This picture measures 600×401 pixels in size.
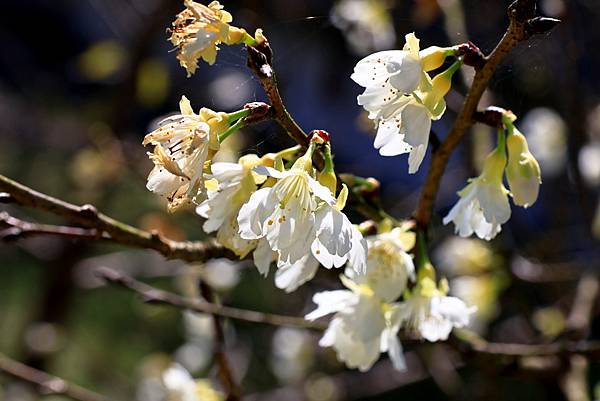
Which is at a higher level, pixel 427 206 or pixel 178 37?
pixel 178 37

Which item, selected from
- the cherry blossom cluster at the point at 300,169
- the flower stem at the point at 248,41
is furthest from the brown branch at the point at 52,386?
the flower stem at the point at 248,41

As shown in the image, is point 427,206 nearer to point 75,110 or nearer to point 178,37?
point 178,37

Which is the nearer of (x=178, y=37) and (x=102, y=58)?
(x=178, y=37)

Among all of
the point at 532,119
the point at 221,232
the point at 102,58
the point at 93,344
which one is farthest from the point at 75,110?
the point at 221,232

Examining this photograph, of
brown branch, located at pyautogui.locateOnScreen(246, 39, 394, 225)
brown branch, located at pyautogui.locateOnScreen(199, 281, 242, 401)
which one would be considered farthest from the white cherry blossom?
brown branch, located at pyautogui.locateOnScreen(199, 281, 242, 401)

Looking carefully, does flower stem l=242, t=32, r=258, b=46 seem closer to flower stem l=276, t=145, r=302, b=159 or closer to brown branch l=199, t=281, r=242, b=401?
flower stem l=276, t=145, r=302, b=159

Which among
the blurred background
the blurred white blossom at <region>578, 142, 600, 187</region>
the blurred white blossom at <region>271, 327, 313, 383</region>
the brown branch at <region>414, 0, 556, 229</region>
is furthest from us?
the blurred white blossom at <region>271, 327, 313, 383</region>

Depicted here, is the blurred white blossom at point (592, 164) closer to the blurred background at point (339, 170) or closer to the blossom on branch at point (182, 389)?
the blurred background at point (339, 170)
